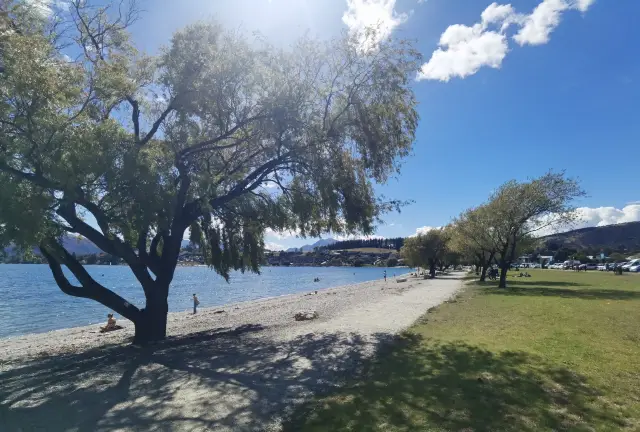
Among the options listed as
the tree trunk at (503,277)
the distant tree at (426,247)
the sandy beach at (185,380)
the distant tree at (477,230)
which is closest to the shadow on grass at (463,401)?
the sandy beach at (185,380)

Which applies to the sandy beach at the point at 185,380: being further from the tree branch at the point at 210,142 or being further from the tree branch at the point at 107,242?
the tree branch at the point at 210,142

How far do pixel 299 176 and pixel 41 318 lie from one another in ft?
89.4

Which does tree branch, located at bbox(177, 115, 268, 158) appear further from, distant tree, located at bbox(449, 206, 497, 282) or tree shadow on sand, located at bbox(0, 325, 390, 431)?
distant tree, located at bbox(449, 206, 497, 282)

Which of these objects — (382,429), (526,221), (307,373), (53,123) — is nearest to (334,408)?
(382,429)

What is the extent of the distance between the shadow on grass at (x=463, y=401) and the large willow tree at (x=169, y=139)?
261 inches

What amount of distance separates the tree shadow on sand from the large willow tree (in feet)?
9.73

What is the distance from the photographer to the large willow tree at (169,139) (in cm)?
929

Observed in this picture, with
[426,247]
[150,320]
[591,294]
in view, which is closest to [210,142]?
[150,320]

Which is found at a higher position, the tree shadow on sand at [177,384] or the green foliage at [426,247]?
the green foliage at [426,247]

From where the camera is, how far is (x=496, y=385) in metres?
6.64

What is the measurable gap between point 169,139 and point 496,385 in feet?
36.6

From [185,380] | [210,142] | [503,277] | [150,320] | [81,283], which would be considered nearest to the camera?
[185,380]

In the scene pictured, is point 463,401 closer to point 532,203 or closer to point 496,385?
point 496,385

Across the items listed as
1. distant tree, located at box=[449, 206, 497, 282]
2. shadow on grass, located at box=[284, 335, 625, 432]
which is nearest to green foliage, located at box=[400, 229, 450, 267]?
distant tree, located at box=[449, 206, 497, 282]
